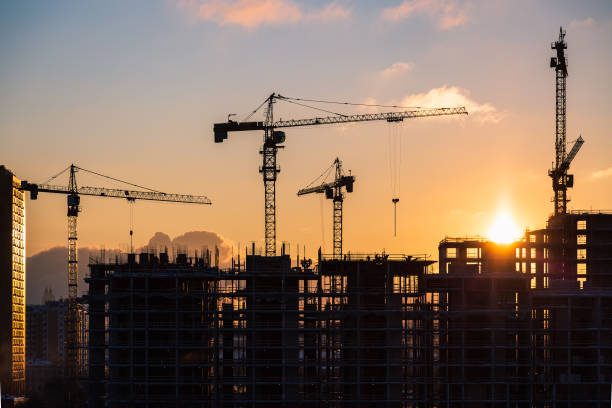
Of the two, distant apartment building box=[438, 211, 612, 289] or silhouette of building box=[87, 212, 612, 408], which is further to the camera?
distant apartment building box=[438, 211, 612, 289]

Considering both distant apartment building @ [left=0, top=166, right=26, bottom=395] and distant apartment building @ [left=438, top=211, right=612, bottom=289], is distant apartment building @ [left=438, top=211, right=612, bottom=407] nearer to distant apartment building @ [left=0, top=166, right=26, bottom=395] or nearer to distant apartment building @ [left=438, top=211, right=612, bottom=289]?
distant apartment building @ [left=438, top=211, right=612, bottom=289]

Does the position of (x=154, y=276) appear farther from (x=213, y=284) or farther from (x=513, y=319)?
(x=513, y=319)

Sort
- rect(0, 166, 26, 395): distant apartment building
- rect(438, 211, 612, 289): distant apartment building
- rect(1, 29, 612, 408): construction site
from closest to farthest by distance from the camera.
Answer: rect(1, 29, 612, 408): construction site < rect(438, 211, 612, 289): distant apartment building < rect(0, 166, 26, 395): distant apartment building

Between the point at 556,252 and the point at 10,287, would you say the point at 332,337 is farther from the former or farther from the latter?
the point at 10,287

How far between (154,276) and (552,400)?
37720 mm

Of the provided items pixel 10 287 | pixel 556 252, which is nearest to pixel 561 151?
pixel 556 252

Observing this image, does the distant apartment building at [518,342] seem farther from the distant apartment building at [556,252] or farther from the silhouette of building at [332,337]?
the distant apartment building at [556,252]

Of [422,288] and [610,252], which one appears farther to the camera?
[610,252]

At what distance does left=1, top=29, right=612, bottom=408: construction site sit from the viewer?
271ft

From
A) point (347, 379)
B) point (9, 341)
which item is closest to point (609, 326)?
point (347, 379)

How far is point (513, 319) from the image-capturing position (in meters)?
86.6

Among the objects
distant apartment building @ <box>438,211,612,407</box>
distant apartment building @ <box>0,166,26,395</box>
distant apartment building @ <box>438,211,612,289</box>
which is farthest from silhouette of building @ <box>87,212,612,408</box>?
distant apartment building @ <box>0,166,26,395</box>

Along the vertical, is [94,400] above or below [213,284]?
below

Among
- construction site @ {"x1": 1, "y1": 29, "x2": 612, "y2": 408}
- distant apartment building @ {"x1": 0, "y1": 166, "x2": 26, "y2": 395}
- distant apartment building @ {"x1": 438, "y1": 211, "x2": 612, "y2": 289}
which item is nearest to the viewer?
construction site @ {"x1": 1, "y1": 29, "x2": 612, "y2": 408}
